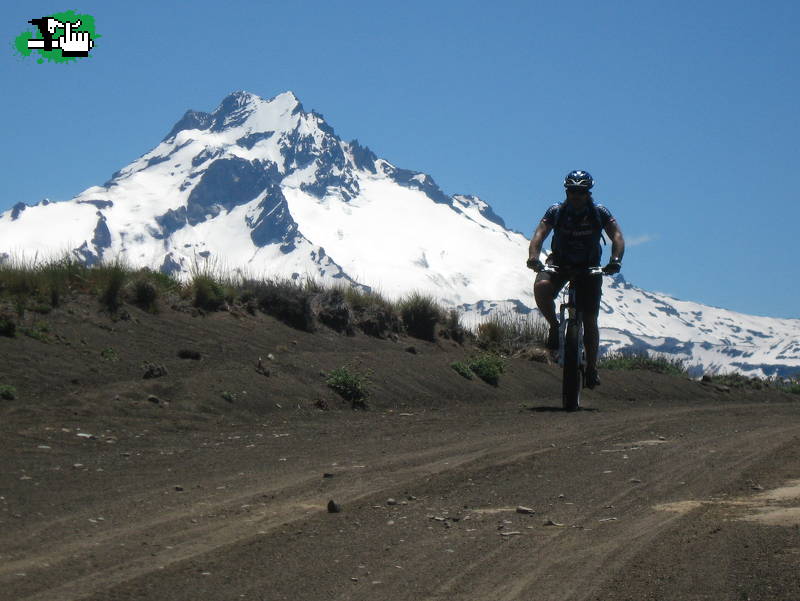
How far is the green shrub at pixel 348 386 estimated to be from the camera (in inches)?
614

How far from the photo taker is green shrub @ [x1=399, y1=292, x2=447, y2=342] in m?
23.7

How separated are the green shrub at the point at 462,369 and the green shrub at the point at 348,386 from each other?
3.32 meters

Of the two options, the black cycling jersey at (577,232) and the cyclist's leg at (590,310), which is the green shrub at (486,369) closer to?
the cyclist's leg at (590,310)

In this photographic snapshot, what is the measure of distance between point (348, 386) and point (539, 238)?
3889mm

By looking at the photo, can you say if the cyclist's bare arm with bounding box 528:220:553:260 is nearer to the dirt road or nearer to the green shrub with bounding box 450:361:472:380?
the dirt road

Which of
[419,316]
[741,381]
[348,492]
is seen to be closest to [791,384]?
[741,381]

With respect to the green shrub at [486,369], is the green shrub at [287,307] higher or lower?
higher

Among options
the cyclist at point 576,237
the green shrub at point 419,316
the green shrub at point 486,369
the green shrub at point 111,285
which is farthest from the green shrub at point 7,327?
the green shrub at point 419,316

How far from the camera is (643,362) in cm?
2711

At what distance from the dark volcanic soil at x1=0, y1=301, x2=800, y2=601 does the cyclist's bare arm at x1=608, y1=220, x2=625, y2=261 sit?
1.86 meters

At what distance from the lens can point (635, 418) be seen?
1350cm

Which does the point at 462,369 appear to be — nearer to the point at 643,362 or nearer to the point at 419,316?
the point at 419,316

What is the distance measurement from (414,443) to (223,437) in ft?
6.32

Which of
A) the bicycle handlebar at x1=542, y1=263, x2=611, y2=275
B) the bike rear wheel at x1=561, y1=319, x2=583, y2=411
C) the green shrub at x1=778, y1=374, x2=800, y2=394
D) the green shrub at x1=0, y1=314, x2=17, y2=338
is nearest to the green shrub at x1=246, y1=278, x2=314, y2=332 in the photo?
the green shrub at x1=0, y1=314, x2=17, y2=338
